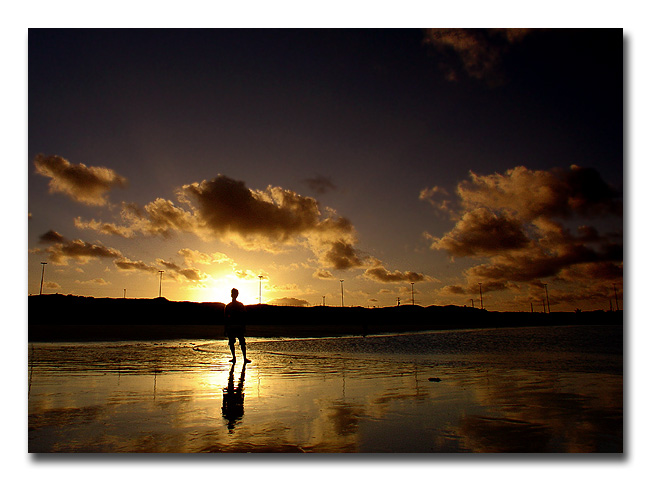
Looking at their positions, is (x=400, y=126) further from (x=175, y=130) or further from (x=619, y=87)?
(x=175, y=130)

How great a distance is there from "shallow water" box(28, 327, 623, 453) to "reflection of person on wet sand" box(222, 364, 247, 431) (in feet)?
0.08

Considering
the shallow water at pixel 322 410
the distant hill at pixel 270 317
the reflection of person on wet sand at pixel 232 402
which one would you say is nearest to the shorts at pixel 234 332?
the shallow water at pixel 322 410

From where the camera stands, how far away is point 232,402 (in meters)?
6.88

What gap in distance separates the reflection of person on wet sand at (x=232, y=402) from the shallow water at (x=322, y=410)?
25 mm

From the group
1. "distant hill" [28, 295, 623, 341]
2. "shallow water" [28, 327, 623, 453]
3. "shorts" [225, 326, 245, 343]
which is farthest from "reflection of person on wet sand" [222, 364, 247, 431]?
"distant hill" [28, 295, 623, 341]

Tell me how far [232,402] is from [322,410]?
136 cm

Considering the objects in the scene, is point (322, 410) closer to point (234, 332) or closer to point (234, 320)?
point (234, 332)

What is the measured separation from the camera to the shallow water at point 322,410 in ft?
16.9

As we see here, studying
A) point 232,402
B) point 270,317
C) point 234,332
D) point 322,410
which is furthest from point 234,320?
point 270,317

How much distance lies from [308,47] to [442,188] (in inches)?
203

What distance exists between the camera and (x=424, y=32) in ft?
29.7
